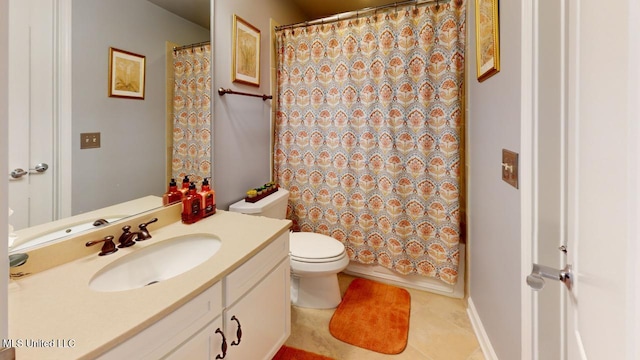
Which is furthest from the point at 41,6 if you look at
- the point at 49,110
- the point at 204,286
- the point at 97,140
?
the point at 204,286

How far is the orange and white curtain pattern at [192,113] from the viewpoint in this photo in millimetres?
1377

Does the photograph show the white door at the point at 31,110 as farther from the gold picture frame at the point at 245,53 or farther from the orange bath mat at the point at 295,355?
the orange bath mat at the point at 295,355

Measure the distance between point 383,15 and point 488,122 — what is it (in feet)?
3.68

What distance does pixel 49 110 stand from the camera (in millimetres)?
896

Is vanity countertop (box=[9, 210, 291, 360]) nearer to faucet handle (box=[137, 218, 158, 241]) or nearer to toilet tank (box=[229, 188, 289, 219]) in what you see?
faucet handle (box=[137, 218, 158, 241])

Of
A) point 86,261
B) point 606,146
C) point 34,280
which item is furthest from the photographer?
point 86,261

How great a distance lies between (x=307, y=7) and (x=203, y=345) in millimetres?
2794

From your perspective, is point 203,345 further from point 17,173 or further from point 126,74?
point 126,74

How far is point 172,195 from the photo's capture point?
1383 millimetres

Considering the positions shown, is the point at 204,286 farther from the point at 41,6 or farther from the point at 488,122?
the point at 488,122

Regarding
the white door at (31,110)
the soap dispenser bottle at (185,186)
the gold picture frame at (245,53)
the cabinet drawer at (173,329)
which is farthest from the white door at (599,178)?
the gold picture frame at (245,53)

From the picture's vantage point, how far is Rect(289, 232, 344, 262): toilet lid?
177 centimetres

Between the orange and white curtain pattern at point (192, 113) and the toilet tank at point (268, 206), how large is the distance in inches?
12.1

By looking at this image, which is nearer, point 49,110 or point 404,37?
point 49,110
